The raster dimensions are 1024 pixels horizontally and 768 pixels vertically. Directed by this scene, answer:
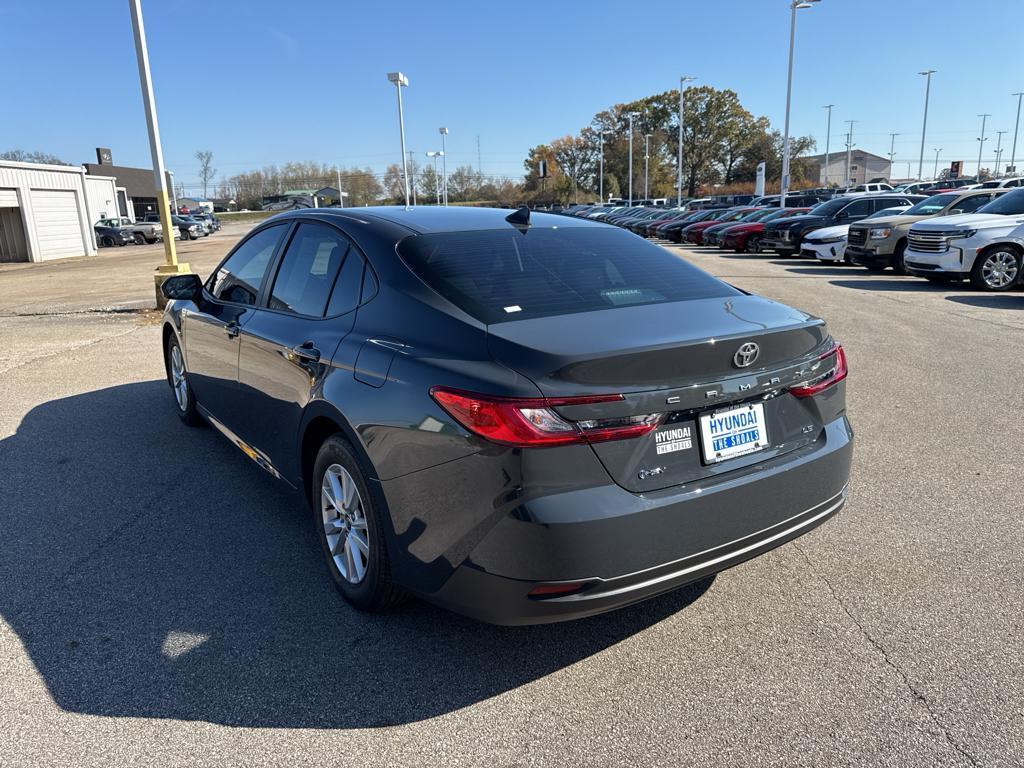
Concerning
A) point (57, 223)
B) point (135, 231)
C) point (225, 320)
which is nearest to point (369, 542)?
point (225, 320)

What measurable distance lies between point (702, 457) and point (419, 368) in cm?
102

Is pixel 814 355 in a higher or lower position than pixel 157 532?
higher

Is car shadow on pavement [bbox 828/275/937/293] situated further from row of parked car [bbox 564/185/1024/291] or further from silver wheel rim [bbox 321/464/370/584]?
silver wheel rim [bbox 321/464/370/584]

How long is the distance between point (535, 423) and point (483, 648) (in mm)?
1128

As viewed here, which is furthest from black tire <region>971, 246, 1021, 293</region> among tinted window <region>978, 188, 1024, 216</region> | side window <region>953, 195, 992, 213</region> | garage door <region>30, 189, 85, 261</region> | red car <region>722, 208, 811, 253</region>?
garage door <region>30, 189, 85, 261</region>

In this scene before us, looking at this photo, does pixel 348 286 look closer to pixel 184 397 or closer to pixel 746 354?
pixel 746 354

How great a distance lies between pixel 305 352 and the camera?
3.33m

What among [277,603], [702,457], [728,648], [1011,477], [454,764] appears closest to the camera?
[454,764]

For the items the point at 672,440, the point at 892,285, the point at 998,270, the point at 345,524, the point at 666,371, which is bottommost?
the point at 892,285

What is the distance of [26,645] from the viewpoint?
3.00 m

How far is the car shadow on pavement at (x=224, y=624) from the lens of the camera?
2660 millimetres

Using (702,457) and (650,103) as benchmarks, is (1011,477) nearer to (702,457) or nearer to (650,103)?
(702,457)

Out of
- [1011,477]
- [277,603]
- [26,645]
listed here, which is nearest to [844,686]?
[277,603]

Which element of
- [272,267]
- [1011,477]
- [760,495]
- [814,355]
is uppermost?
[272,267]
